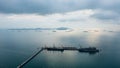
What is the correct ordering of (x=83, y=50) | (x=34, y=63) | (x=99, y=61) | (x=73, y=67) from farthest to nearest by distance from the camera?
(x=83, y=50) < (x=99, y=61) < (x=34, y=63) < (x=73, y=67)

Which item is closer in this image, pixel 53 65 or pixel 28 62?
pixel 53 65

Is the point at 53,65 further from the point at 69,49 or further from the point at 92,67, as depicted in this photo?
the point at 69,49

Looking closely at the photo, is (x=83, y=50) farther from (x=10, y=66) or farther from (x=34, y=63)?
(x=10, y=66)

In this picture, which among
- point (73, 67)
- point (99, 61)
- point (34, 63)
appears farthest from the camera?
point (99, 61)

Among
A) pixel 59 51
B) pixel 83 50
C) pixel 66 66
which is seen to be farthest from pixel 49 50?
pixel 66 66

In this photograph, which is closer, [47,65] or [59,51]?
[47,65]

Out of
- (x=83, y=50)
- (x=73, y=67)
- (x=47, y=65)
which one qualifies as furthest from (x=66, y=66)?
(x=83, y=50)

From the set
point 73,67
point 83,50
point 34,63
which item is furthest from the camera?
point 83,50
